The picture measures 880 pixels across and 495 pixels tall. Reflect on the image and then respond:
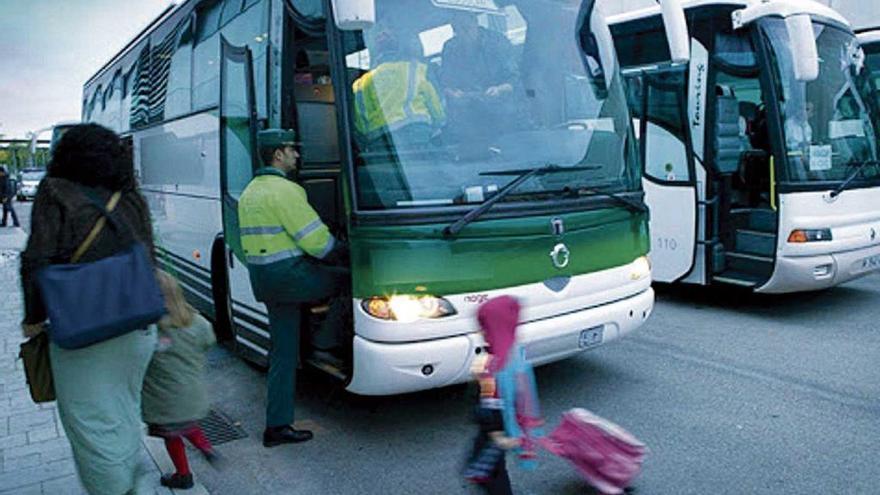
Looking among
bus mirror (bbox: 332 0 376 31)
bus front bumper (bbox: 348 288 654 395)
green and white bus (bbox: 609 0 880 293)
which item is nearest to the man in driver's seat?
bus mirror (bbox: 332 0 376 31)

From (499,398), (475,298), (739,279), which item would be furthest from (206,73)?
(739,279)

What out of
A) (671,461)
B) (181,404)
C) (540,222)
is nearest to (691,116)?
(540,222)

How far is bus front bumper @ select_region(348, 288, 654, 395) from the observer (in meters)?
4.06

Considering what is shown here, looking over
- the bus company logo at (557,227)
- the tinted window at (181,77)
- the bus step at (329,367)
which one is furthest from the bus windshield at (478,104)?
the tinted window at (181,77)

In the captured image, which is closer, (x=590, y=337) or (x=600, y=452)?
(x=600, y=452)

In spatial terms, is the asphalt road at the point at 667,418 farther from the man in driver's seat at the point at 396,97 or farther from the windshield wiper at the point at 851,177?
the man in driver's seat at the point at 396,97

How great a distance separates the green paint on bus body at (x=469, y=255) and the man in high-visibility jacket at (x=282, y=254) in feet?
1.06

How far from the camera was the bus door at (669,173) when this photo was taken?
7.58m

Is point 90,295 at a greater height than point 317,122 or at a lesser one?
lesser

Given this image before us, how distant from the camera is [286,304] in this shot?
4.40 meters

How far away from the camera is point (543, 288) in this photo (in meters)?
4.42

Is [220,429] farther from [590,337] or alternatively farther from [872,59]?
[872,59]

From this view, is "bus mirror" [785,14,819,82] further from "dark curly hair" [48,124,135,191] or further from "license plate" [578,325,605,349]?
"dark curly hair" [48,124,135,191]

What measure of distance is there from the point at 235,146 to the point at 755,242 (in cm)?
507
